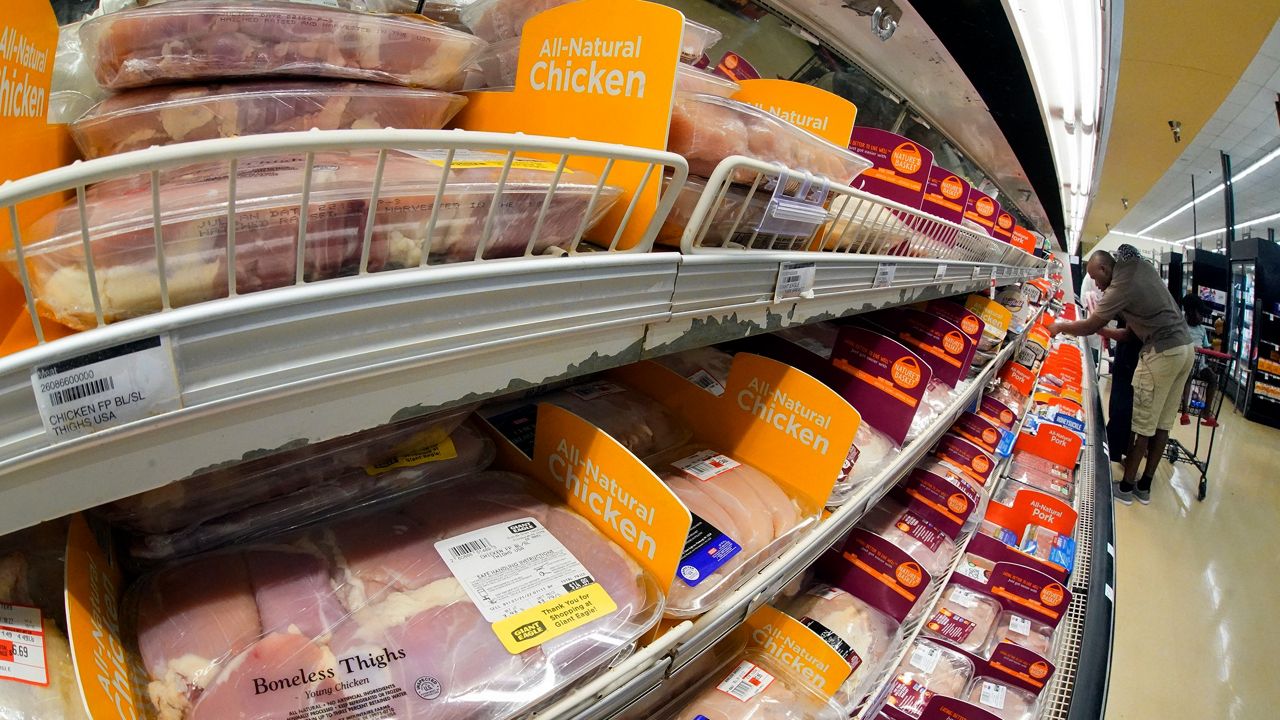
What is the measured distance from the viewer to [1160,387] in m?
4.71

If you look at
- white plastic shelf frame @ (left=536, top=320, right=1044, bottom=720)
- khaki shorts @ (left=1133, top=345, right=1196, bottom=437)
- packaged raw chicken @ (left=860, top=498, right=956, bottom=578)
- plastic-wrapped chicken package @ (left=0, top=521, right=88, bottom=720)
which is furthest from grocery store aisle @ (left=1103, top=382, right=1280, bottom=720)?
plastic-wrapped chicken package @ (left=0, top=521, right=88, bottom=720)

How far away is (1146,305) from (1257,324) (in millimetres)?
5889

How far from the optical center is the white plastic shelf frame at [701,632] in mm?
671

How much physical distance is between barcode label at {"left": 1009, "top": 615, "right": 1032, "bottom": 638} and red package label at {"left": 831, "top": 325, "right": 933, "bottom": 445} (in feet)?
3.64

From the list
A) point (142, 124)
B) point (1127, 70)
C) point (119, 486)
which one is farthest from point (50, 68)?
point (1127, 70)

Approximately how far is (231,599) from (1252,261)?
11.6 m

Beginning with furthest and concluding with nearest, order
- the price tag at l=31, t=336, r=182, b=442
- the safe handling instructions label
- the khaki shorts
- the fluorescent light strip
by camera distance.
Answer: the fluorescent light strip < the khaki shorts < the safe handling instructions label < the price tag at l=31, t=336, r=182, b=442

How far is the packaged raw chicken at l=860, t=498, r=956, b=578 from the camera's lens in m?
1.94

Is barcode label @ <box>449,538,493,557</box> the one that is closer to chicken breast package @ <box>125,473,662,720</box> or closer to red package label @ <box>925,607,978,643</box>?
chicken breast package @ <box>125,473,662,720</box>

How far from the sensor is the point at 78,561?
0.55 meters

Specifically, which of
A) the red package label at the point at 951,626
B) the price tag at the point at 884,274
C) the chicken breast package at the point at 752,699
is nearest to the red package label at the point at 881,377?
the price tag at the point at 884,274

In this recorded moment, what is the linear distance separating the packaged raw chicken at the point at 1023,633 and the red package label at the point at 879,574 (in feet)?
2.25

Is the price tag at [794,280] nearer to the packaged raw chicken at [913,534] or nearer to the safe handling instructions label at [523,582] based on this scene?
the safe handling instructions label at [523,582]

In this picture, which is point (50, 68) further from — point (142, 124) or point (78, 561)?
point (78, 561)
